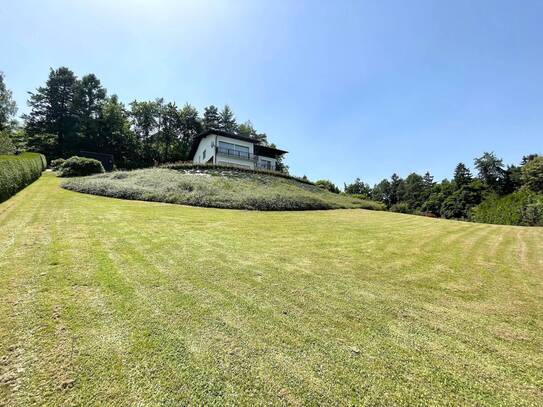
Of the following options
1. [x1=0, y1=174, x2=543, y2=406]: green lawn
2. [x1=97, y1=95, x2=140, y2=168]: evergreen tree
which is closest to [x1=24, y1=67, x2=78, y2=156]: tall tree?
[x1=97, y1=95, x2=140, y2=168]: evergreen tree

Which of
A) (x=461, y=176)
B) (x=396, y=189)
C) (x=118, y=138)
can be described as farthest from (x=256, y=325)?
(x=396, y=189)

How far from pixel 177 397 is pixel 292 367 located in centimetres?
100

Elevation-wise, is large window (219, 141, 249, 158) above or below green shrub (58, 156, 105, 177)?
above

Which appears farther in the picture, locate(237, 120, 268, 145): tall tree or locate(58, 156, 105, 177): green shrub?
locate(237, 120, 268, 145): tall tree

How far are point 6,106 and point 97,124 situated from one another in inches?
495

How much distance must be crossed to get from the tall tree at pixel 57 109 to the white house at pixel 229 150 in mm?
24592

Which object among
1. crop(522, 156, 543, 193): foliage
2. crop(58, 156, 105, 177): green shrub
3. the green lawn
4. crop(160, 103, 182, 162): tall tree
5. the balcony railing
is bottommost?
the green lawn

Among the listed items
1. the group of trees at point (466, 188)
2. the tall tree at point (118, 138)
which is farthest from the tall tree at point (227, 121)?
the group of trees at point (466, 188)

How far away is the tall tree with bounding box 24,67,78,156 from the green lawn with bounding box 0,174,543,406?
4894cm

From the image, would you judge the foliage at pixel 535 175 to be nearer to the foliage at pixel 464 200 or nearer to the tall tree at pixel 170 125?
the foliage at pixel 464 200

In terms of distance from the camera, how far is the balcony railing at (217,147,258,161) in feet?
102

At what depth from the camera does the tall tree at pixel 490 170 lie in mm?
61781

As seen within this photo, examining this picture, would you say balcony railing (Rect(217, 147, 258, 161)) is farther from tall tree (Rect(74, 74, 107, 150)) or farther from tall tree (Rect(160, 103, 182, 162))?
tall tree (Rect(74, 74, 107, 150))

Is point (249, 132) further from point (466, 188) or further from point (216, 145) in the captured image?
point (466, 188)
